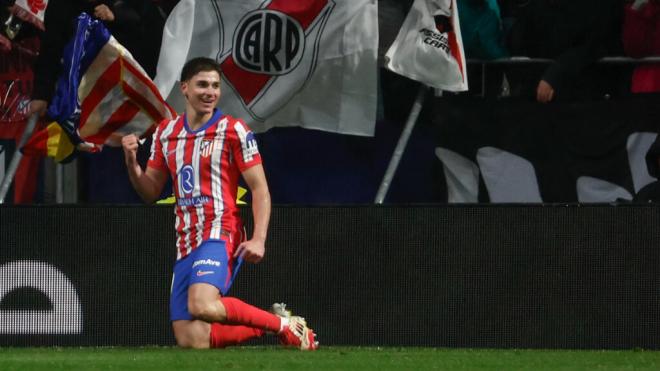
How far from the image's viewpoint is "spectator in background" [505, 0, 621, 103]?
404 inches

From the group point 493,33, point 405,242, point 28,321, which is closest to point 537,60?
point 493,33

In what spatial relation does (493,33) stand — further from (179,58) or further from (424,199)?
(179,58)

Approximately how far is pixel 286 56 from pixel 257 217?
2.28m

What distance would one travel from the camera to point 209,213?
8836mm

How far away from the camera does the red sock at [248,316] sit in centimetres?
869

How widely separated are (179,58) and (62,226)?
1559 mm

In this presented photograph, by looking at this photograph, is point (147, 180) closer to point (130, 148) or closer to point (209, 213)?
point (130, 148)

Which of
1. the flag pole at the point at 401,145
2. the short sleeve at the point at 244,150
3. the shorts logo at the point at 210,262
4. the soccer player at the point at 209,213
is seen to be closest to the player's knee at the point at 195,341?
the soccer player at the point at 209,213

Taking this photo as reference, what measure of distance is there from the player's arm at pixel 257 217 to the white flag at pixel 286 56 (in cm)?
193

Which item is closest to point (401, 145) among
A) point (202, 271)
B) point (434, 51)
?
point (434, 51)

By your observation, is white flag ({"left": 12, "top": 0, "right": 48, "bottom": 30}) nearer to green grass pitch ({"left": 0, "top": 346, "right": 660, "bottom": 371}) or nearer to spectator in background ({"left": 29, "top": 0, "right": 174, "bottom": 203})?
spectator in background ({"left": 29, "top": 0, "right": 174, "bottom": 203})

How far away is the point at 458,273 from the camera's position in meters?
9.61

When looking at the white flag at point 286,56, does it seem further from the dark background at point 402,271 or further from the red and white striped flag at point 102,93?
the dark background at point 402,271

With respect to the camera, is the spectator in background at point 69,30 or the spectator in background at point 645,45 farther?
the spectator in background at point 69,30
